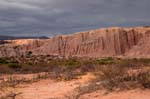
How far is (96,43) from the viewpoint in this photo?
115 m

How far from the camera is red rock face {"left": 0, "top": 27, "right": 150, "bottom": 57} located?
113250mm

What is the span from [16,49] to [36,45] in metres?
9.30

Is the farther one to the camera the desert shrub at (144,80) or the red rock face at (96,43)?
the red rock face at (96,43)

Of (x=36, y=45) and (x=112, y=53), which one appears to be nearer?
(x=112, y=53)

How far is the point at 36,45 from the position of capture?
125125 mm

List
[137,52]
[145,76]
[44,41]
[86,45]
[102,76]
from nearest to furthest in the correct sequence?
1. [145,76]
2. [102,76]
3. [137,52]
4. [86,45]
5. [44,41]

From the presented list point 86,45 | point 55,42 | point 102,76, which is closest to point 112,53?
point 86,45

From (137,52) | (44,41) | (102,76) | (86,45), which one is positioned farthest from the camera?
(44,41)

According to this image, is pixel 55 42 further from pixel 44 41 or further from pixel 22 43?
pixel 22 43

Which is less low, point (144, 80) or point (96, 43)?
point (144, 80)

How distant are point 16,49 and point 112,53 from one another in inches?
1147

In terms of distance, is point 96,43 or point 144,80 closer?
point 144,80

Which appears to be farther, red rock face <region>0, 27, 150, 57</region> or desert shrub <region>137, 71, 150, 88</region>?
red rock face <region>0, 27, 150, 57</region>

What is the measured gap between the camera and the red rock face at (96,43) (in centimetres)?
11325
